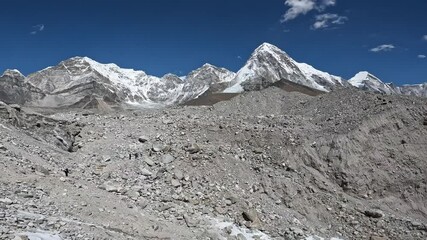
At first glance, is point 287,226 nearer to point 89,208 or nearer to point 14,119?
point 89,208

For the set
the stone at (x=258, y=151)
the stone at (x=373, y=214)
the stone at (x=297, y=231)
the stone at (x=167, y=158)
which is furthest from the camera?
the stone at (x=258, y=151)

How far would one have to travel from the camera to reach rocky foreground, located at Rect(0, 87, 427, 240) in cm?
1539

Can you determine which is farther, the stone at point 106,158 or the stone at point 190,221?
the stone at point 106,158

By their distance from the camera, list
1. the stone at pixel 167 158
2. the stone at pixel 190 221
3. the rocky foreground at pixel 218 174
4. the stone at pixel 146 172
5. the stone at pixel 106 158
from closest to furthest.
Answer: the rocky foreground at pixel 218 174 < the stone at pixel 190 221 < the stone at pixel 146 172 < the stone at pixel 106 158 < the stone at pixel 167 158

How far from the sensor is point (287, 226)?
1948cm

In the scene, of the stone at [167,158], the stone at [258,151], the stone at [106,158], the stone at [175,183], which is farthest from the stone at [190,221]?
the stone at [258,151]

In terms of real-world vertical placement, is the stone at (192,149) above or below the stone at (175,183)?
above

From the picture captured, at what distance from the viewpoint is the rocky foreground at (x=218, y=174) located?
15.4 metres

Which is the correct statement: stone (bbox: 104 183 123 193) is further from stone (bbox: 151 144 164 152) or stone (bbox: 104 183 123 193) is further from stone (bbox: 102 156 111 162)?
stone (bbox: 151 144 164 152)

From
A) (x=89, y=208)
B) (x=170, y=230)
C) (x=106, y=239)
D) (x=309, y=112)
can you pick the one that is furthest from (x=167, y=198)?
(x=309, y=112)

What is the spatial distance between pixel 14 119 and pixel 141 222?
9177 millimetres

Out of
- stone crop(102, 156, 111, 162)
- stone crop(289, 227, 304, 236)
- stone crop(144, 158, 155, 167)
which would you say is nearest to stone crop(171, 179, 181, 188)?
stone crop(144, 158, 155, 167)

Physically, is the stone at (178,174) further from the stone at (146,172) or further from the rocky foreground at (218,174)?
the stone at (146,172)

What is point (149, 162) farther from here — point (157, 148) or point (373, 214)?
point (373, 214)
